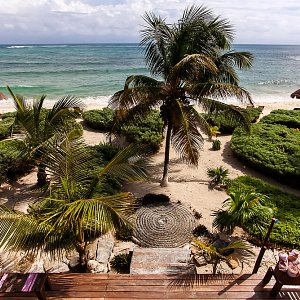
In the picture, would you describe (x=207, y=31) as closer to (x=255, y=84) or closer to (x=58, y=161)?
(x=58, y=161)

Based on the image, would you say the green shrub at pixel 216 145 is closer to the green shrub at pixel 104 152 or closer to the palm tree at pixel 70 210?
the green shrub at pixel 104 152

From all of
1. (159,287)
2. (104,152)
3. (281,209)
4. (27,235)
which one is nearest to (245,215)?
(281,209)

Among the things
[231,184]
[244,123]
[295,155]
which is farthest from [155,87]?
[295,155]

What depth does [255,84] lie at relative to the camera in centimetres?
4269

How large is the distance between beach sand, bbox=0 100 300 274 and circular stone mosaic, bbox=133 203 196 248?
67 cm

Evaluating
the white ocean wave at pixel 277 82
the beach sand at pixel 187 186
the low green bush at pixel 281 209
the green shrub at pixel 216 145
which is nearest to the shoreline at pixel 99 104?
the green shrub at pixel 216 145

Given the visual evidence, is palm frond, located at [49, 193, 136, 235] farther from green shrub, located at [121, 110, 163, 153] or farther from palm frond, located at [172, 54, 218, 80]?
green shrub, located at [121, 110, 163, 153]

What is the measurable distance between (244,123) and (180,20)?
4.18 metres

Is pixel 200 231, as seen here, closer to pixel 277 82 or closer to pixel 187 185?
pixel 187 185

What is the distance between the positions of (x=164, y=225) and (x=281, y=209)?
415 cm

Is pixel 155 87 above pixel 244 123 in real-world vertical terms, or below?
above

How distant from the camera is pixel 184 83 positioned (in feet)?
32.0

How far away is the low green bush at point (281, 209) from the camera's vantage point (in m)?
8.34

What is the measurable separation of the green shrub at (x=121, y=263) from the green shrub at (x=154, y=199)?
2645 millimetres
